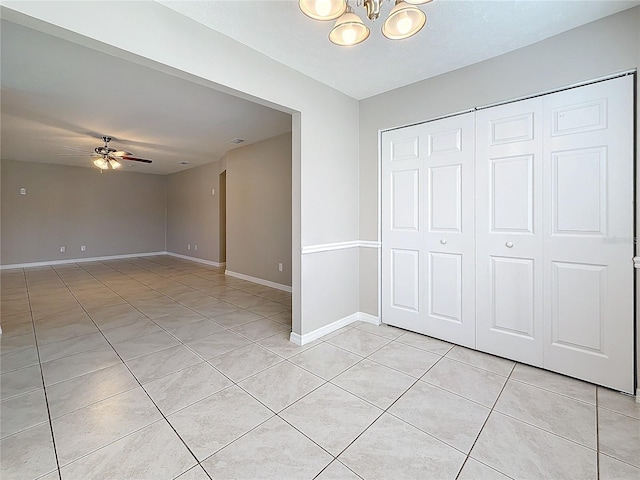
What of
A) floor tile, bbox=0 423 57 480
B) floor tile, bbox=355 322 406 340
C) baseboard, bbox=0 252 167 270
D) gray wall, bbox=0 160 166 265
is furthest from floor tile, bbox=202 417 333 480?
gray wall, bbox=0 160 166 265

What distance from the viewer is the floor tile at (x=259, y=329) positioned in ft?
9.70

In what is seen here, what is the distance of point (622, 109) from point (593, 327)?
150cm

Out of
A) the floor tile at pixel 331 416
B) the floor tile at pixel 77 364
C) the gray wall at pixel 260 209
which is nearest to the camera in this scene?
the floor tile at pixel 331 416

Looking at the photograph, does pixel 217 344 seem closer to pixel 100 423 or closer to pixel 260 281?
pixel 100 423

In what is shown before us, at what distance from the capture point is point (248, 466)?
1368mm

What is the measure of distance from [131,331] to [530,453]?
11.4ft

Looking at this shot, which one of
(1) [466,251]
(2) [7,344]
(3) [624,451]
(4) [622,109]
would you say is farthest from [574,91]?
(2) [7,344]

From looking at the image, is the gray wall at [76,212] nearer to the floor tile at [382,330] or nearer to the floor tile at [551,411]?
the floor tile at [382,330]

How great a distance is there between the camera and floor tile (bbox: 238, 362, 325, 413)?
74.2 inches

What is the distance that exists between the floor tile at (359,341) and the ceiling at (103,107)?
283 cm

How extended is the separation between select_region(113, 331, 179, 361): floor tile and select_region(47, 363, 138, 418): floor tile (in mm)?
251

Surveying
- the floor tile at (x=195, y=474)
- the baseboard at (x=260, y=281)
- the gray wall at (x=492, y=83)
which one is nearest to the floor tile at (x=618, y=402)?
the gray wall at (x=492, y=83)

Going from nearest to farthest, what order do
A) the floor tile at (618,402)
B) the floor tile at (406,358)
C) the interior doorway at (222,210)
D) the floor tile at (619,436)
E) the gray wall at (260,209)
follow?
1. the floor tile at (619,436)
2. the floor tile at (618,402)
3. the floor tile at (406,358)
4. the gray wall at (260,209)
5. the interior doorway at (222,210)

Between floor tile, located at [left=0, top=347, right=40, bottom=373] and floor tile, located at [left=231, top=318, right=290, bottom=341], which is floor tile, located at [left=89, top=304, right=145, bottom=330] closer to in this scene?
floor tile, located at [left=0, top=347, right=40, bottom=373]
